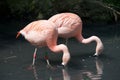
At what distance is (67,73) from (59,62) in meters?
0.63

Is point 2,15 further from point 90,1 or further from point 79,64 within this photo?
point 79,64

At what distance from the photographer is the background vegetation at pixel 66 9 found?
35.1 feet

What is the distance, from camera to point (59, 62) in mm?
7469

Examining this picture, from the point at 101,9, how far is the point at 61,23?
321 cm

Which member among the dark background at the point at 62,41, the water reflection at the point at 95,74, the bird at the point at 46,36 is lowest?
the water reflection at the point at 95,74

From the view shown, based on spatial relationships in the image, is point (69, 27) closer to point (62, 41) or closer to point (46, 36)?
point (46, 36)

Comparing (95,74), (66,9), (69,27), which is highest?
(69,27)

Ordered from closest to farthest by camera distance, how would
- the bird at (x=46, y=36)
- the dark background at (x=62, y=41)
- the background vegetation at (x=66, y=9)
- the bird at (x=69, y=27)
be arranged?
the dark background at (x=62, y=41)
the bird at (x=46, y=36)
the bird at (x=69, y=27)
the background vegetation at (x=66, y=9)

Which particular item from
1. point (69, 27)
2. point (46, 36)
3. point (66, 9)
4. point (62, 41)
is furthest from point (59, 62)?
point (66, 9)

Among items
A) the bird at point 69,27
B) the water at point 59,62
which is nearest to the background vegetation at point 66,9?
the water at point 59,62

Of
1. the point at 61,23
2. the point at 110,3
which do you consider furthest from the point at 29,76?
the point at 110,3

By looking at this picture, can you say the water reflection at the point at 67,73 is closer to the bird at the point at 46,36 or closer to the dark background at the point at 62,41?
the dark background at the point at 62,41

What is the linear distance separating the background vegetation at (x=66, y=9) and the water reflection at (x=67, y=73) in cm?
360

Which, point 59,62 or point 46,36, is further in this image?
point 59,62
